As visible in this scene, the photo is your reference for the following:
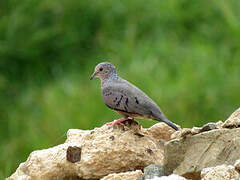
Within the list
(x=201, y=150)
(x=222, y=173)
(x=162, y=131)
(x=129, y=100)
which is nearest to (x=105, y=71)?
(x=129, y=100)

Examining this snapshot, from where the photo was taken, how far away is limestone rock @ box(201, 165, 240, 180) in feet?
20.6

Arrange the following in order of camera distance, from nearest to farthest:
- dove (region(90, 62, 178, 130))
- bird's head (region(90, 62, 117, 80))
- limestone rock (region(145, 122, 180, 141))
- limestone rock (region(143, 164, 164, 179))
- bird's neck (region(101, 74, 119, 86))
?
limestone rock (region(143, 164, 164, 179)) < dove (region(90, 62, 178, 130)) < limestone rock (region(145, 122, 180, 141)) < bird's neck (region(101, 74, 119, 86)) < bird's head (region(90, 62, 117, 80))

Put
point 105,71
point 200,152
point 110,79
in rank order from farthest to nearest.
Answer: point 105,71, point 110,79, point 200,152

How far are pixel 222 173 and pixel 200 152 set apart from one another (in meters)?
0.72

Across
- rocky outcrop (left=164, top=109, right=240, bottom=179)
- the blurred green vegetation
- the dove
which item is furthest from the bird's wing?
the blurred green vegetation

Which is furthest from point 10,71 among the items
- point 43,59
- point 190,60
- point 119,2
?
point 190,60

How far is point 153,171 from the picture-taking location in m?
7.12

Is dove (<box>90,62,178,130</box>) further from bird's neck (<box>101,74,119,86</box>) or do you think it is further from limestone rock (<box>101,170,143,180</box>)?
limestone rock (<box>101,170,143,180</box>)

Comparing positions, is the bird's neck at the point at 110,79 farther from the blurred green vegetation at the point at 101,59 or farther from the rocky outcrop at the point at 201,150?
the blurred green vegetation at the point at 101,59

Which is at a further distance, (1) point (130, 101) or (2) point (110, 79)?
(2) point (110, 79)

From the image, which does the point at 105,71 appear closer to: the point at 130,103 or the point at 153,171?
the point at 130,103

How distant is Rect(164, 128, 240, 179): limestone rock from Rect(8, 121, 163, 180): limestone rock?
0.51 metres

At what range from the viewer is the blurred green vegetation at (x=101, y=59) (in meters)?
13.6

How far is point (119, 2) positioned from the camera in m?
16.1
